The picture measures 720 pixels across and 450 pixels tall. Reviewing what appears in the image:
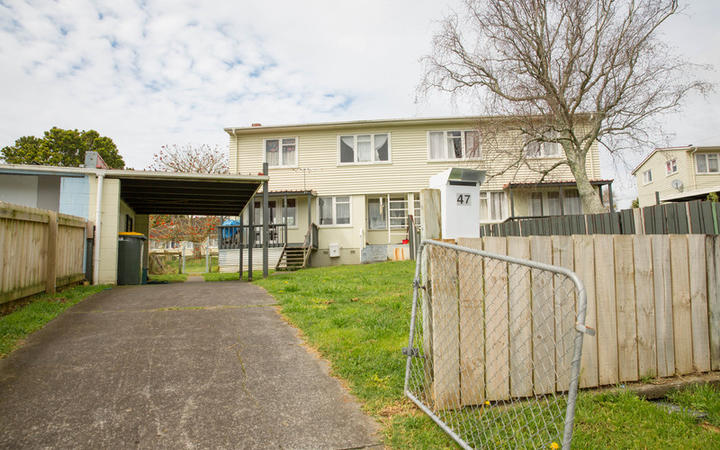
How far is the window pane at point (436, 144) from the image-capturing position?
63.8 feet

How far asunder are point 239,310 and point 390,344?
2.99 meters

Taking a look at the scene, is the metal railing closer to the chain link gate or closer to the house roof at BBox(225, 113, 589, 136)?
the house roof at BBox(225, 113, 589, 136)

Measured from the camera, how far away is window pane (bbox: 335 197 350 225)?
63.0ft

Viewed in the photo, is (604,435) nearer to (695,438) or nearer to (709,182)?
(695,438)

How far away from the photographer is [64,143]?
38594mm

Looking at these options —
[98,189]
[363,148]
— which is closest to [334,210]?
[363,148]

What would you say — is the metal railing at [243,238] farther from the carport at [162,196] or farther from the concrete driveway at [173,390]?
the concrete driveway at [173,390]

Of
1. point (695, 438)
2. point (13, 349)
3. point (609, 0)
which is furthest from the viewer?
point (609, 0)

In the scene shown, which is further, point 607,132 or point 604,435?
point 607,132

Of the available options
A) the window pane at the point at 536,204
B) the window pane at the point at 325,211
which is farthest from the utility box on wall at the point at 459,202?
the window pane at the point at 536,204

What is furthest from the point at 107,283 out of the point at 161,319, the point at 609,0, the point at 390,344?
the point at 609,0

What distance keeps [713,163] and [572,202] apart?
1640cm

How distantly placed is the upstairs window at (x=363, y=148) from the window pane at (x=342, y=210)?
183cm

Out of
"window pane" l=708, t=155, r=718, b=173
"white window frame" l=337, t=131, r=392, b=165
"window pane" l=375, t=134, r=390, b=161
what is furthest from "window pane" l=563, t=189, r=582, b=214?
"window pane" l=708, t=155, r=718, b=173
